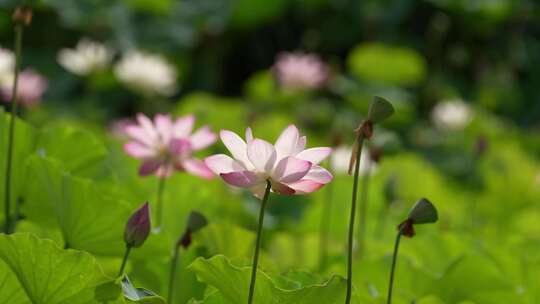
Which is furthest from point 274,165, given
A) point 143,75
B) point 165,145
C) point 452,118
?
point 452,118

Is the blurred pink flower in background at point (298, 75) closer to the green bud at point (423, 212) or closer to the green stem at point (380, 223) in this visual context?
the green stem at point (380, 223)

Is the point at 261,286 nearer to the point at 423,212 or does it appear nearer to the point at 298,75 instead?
the point at 423,212

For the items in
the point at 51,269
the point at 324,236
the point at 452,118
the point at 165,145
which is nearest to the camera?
the point at 51,269

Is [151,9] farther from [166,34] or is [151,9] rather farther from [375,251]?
[375,251]

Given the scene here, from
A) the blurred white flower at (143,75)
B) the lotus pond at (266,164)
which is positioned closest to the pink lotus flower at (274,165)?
the lotus pond at (266,164)

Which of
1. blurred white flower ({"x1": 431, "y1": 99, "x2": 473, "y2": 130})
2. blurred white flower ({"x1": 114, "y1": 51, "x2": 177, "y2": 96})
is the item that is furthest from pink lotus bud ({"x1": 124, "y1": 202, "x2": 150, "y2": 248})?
A: blurred white flower ({"x1": 431, "y1": 99, "x2": 473, "y2": 130})
